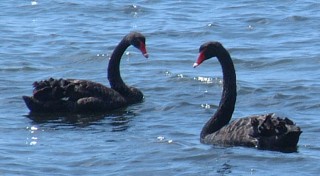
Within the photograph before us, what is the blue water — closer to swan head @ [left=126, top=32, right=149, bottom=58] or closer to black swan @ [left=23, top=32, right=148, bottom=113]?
black swan @ [left=23, top=32, right=148, bottom=113]

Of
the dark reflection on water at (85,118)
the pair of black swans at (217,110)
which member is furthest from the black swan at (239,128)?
the dark reflection on water at (85,118)

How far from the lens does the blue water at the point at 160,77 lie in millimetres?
10539

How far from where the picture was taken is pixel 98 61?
16.3m

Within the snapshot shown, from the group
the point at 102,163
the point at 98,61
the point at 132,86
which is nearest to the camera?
the point at 102,163

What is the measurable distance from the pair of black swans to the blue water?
0.45ft

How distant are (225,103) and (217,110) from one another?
0.34ft

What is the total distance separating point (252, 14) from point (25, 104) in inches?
302

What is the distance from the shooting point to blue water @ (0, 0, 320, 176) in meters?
10.5

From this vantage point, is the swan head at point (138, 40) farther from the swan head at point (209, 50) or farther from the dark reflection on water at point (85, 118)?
the swan head at point (209, 50)

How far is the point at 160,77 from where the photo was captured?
49.1ft

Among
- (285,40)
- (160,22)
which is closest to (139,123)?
(285,40)

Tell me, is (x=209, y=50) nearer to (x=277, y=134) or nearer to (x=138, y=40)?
(x=277, y=134)

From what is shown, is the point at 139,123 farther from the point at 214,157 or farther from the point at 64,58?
the point at 64,58

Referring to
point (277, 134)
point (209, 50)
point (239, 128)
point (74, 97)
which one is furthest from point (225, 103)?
point (74, 97)
